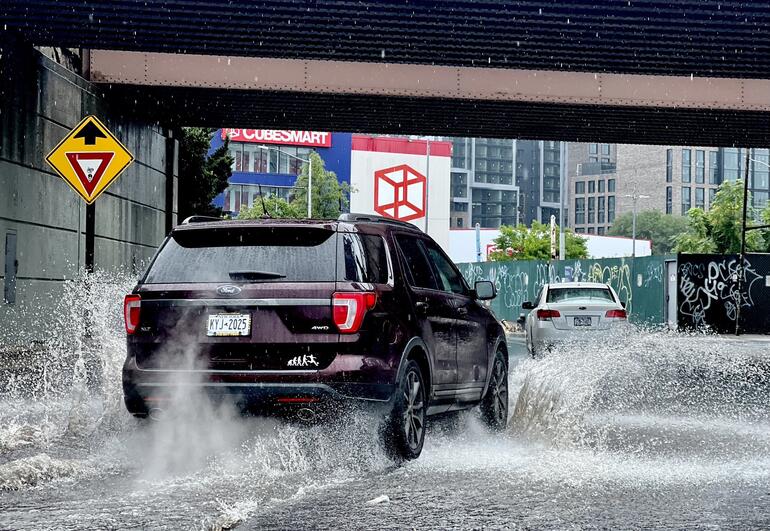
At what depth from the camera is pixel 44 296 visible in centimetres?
2023

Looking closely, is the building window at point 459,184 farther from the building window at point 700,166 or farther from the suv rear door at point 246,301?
the suv rear door at point 246,301

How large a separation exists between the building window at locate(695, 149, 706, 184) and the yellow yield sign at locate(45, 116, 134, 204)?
487 ft

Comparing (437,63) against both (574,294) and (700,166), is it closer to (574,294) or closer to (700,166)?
(574,294)

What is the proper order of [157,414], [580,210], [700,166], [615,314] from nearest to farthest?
[157,414] → [615,314] → [700,166] → [580,210]

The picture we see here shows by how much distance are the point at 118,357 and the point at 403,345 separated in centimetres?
470

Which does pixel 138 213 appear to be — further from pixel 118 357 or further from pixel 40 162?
pixel 118 357

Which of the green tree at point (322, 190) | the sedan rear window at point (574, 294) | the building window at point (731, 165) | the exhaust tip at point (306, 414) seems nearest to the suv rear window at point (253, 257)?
the exhaust tip at point (306, 414)

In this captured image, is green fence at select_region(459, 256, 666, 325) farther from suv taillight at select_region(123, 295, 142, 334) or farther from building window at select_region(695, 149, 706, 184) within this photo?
building window at select_region(695, 149, 706, 184)

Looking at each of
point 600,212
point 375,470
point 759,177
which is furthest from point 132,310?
point 600,212

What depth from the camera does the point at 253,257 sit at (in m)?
8.07

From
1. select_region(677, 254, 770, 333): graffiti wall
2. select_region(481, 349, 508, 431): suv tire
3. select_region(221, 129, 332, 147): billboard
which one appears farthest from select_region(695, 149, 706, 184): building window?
select_region(481, 349, 508, 431): suv tire

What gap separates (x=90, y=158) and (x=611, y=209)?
16878 cm

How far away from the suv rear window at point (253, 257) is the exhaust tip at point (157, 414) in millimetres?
842

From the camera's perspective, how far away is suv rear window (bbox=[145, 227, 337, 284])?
797 centimetres
